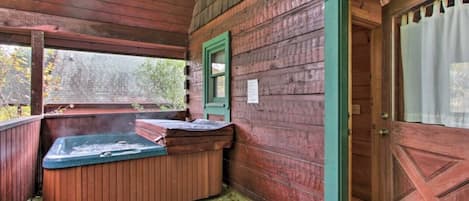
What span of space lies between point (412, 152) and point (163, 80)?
18.0 feet

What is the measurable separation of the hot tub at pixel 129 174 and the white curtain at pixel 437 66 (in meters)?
1.96

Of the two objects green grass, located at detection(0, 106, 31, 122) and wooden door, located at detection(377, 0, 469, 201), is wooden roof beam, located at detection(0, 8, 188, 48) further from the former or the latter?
wooden door, located at detection(377, 0, 469, 201)

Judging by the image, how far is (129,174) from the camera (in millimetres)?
2395

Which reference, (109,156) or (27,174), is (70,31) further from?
(109,156)

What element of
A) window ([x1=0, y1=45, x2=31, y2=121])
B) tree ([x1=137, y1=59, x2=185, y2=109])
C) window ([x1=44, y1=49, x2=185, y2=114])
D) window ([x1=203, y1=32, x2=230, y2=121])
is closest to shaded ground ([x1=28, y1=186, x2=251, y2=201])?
window ([x1=203, y1=32, x2=230, y2=121])

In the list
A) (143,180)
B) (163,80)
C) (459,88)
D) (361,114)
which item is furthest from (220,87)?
(163,80)

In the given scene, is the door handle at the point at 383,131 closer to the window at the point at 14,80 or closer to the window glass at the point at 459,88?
the window glass at the point at 459,88

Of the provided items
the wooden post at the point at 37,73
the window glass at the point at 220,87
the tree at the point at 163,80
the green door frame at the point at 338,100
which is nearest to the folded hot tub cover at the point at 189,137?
the window glass at the point at 220,87

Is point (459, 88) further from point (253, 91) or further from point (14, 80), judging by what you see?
point (14, 80)

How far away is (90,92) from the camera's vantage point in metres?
4.97

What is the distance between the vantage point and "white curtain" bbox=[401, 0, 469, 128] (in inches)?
58.8

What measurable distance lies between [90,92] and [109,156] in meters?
3.24

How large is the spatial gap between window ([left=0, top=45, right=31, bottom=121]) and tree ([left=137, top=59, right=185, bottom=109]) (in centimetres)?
252

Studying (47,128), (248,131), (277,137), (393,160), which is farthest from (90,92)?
(393,160)
